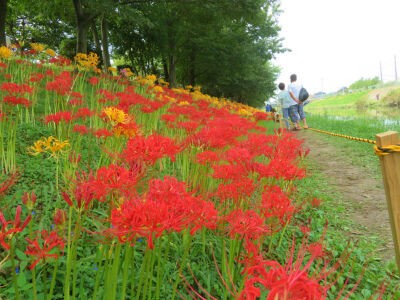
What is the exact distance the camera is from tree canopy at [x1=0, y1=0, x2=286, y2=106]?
10.4 meters

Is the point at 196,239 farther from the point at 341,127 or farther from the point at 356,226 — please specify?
the point at 341,127

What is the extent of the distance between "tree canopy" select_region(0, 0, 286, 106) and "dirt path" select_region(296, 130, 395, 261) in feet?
21.2

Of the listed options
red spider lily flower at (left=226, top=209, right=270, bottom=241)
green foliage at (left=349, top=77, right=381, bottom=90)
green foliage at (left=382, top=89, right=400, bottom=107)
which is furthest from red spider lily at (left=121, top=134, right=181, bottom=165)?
green foliage at (left=349, top=77, right=381, bottom=90)

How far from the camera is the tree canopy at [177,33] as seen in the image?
10421 millimetres

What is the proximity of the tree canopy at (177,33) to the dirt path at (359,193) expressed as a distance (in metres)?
6.45

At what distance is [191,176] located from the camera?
→ 9.43 feet

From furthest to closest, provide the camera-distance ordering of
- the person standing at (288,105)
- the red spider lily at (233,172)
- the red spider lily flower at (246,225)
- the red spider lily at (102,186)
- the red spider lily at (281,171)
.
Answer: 1. the person standing at (288,105)
2. the red spider lily at (233,172)
3. the red spider lily at (281,171)
4. the red spider lily flower at (246,225)
5. the red spider lily at (102,186)

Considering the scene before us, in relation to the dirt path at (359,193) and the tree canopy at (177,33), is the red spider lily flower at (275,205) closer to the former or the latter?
the dirt path at (359,193)

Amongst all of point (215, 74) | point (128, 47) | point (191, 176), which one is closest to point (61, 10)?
point (128, 47)

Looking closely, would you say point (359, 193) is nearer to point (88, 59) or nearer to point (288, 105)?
point (88, 59)

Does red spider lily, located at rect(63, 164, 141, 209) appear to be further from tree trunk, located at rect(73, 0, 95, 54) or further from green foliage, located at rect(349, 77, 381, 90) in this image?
green foliage, located at rect(349, 77, 381, 90)

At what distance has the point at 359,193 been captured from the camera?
4270 mm

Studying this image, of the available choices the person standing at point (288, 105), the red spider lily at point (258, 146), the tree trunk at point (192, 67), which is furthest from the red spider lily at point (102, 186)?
the tree trunk at point (192, 67)

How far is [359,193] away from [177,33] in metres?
11.8
